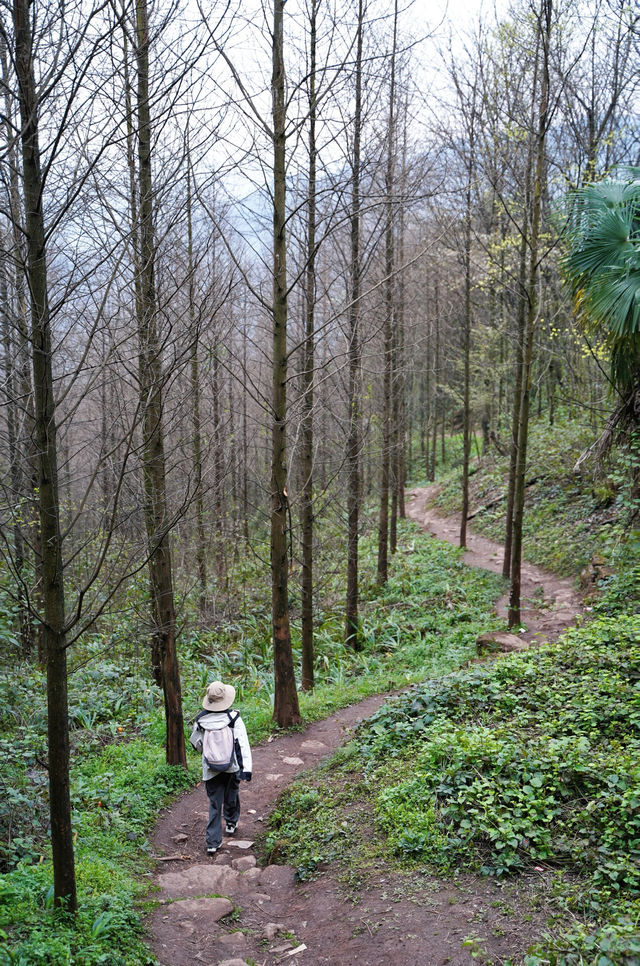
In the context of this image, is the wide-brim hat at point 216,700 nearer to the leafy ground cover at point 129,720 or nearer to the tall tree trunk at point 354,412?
the leafy ground cover at point 129,720

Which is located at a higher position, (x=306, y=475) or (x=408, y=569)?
(x=306, y=475)

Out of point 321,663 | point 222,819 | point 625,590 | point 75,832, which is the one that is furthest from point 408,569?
point 75,832

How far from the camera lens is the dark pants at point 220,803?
18.2 ft

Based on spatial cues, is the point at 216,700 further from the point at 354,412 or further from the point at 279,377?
the point at 354,412

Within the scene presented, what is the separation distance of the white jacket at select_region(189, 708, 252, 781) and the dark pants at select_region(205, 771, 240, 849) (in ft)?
0.27

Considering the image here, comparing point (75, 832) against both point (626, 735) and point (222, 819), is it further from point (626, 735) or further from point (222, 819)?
point (626, 735)

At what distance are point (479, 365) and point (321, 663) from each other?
16.9 m

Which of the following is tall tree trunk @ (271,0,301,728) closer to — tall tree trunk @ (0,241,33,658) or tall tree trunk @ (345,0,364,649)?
tall tree trunk @ (345,0,364,649)

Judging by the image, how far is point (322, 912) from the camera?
4.29 metres

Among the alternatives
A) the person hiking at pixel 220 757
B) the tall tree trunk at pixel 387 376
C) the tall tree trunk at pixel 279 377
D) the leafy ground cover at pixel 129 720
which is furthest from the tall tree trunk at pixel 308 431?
the person hiking at pixel 220 757

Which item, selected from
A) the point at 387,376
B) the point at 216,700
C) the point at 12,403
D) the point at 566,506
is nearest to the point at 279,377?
the point at 216,700

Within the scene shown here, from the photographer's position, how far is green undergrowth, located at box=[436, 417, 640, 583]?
11.1m

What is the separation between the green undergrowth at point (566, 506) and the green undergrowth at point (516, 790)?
451 cm

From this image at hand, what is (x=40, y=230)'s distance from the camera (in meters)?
3.16
